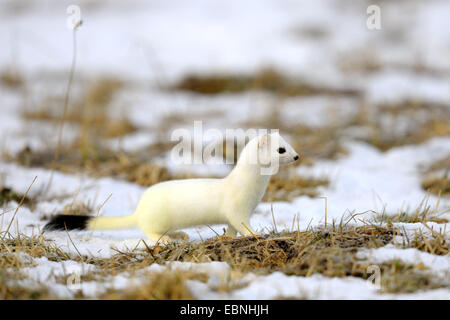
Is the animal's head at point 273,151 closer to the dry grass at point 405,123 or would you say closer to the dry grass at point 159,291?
the dry grass at point 159,291

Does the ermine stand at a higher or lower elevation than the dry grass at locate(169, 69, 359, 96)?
lower

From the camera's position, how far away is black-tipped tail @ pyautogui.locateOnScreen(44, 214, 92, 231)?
2273 millimetres

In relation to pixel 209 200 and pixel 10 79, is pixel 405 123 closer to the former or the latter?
pixel 209 200

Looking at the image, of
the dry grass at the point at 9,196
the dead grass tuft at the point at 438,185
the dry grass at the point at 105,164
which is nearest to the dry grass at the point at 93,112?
the dry grass at the point at 105,164

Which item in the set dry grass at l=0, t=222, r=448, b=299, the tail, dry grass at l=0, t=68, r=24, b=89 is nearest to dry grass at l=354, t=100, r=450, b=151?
dry grass at l=0, t=222, r=448, b=299

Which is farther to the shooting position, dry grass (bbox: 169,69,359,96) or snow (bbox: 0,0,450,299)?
dry grass (bbox: 169,69,359,96)

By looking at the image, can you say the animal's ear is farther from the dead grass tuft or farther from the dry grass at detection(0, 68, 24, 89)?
the dry grass at detection(0, 68, 24, 89)

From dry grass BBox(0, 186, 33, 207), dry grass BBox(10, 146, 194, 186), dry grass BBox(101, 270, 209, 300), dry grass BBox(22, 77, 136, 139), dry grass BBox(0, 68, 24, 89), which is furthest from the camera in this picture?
dry grass BBox(0, 68, 24, 89)

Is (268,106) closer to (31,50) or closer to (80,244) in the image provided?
(80,244)

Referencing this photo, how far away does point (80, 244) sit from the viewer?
2.32 meters

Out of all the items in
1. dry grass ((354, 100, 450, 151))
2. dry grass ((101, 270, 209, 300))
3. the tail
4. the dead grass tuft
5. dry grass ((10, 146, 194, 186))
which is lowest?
dry grass ((101, 270, 209, 300))

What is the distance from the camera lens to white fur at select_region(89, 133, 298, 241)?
2287 mm

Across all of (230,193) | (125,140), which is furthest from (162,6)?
(230,193)

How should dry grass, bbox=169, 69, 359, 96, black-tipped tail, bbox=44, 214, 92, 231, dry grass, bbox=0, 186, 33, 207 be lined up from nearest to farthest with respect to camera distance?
black-tipped tail, bbox=44, 214, 92, 231 → dry grass, bbox=0, 186, 33, 207 → dry grass, bbox=169, 69, 359, 96
